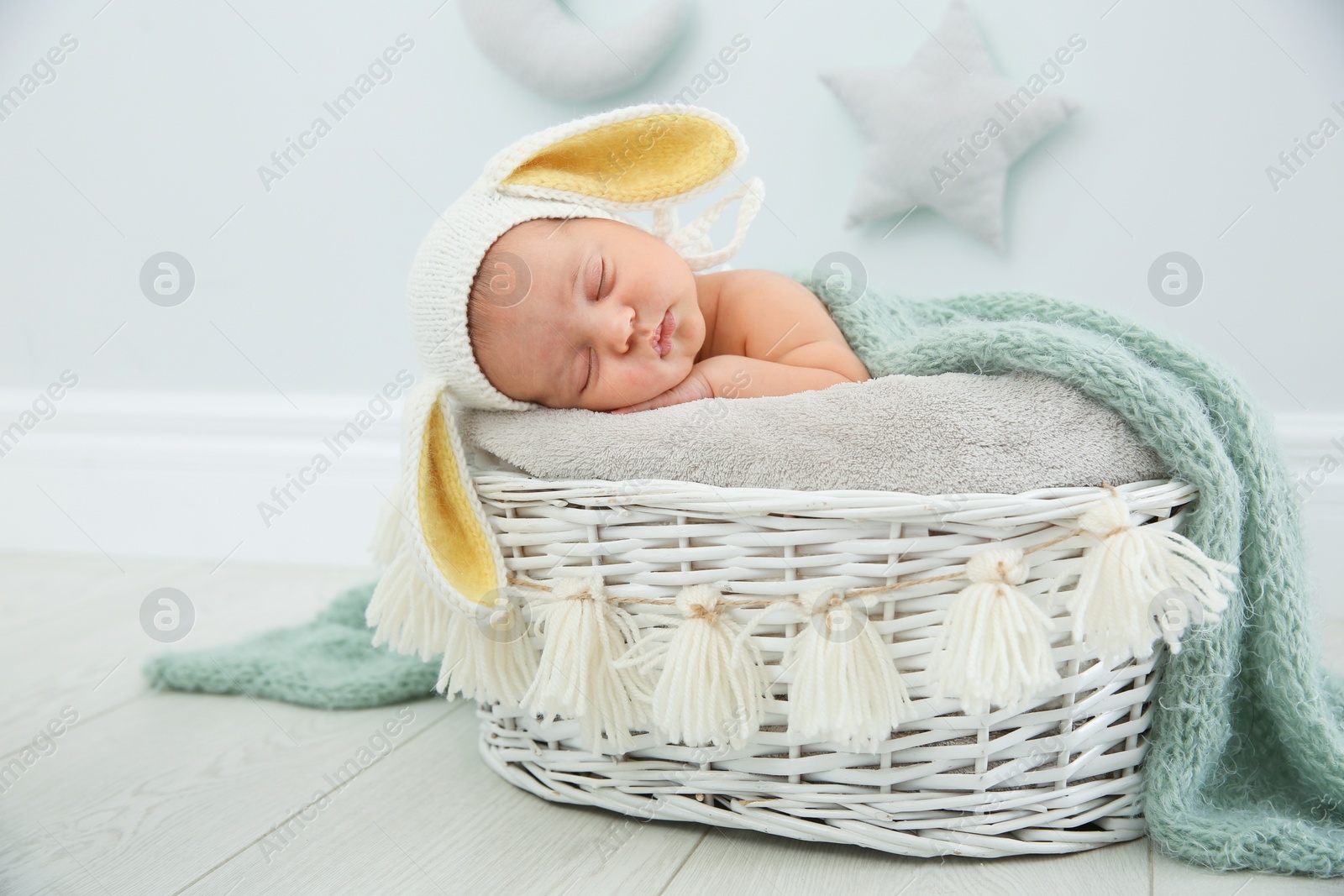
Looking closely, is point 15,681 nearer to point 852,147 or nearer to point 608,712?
point 608,712

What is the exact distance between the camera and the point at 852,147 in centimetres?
145

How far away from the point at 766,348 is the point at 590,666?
0.40m

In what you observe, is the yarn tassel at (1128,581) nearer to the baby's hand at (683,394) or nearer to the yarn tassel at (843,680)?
the yarn tassel at (843,680)

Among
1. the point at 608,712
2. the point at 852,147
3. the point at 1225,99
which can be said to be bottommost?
the point at 608,712

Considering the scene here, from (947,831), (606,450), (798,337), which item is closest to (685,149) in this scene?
(798,337)

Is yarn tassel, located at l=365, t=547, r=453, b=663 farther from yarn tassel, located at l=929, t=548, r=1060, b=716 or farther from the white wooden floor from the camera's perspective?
yarn tassel, located at l=929, t=548, r=1060, b=716

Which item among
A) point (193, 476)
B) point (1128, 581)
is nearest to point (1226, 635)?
point (1128, 581)

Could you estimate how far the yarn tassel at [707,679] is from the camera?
0.75 meters

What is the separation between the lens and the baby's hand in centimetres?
98

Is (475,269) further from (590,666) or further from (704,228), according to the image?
(590,666)

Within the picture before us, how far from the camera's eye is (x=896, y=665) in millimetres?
A: 748

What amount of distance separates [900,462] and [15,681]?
3.95 ft

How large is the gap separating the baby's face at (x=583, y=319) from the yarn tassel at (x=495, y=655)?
0.22 metres

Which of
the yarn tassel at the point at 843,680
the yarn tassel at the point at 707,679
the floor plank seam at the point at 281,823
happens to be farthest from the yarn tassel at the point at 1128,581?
the floor plank seam at the point at 281,823
